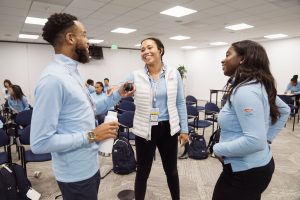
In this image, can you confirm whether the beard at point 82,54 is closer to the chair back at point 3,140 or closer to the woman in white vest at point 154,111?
the woman in white vest at point 154,111

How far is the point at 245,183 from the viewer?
119 centimetres

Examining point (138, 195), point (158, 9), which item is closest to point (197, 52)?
point (158, 9)

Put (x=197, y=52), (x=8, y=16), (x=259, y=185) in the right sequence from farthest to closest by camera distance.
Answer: (x=197, y=52) → (x=8, y=16) → (x=259, y=185)

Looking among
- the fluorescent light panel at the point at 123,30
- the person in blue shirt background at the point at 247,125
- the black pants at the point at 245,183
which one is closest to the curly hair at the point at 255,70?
the person in blue shirt background at the point at 247,125

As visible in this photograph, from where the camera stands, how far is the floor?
262 centimetres

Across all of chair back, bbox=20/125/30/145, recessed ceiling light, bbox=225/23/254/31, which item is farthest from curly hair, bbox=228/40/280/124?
recessed ceiling light, bbox=225/23/254/31

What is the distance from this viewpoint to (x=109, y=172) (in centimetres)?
321

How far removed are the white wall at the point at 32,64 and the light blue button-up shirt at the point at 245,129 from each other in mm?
8268

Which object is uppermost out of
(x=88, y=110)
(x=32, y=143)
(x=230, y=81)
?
(x=230, y=81)

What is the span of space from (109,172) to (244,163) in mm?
2404

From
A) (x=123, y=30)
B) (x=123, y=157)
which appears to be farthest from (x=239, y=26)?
(x=123, y=157)

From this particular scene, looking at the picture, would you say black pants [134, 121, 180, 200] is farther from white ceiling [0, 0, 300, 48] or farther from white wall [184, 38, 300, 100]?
white wall [184, 38, 300, 100]

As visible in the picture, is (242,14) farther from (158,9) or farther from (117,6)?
(117,6)

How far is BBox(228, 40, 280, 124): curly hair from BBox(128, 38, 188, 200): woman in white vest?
0.74 meters
